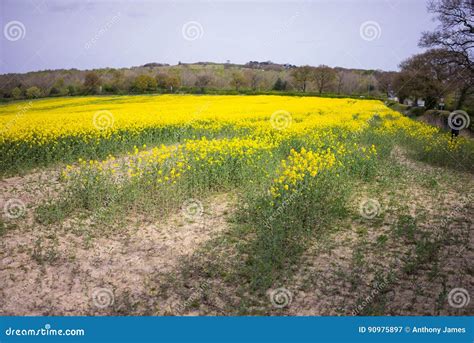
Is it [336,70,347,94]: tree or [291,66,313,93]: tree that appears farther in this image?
[336,70,347,94]: tree

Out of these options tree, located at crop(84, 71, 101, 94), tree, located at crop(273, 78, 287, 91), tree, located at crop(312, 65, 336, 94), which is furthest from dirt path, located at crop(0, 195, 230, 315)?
tree, located at crop(312, 65, 336, 94)

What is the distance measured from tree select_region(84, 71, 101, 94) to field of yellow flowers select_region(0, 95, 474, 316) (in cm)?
2233

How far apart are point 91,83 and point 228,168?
1421 inches

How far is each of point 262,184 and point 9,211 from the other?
5.63m

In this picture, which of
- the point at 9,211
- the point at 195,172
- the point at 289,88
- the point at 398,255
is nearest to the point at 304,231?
the point at 398,255

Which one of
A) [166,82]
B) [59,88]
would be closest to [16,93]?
[59,88]

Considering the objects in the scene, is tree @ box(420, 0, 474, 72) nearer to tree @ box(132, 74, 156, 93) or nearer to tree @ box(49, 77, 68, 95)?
A: tree @ box(49, 77, 68, 95)

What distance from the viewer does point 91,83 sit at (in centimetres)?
4041

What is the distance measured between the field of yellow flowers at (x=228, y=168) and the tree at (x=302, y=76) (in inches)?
1964

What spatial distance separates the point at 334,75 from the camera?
67.1 meters

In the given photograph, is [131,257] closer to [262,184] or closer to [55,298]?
[55,298]

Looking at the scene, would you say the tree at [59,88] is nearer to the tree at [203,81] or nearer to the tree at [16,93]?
the tree at [16,93]

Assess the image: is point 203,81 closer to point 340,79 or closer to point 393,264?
point 340,79

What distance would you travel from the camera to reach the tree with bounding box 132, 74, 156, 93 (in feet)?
154
